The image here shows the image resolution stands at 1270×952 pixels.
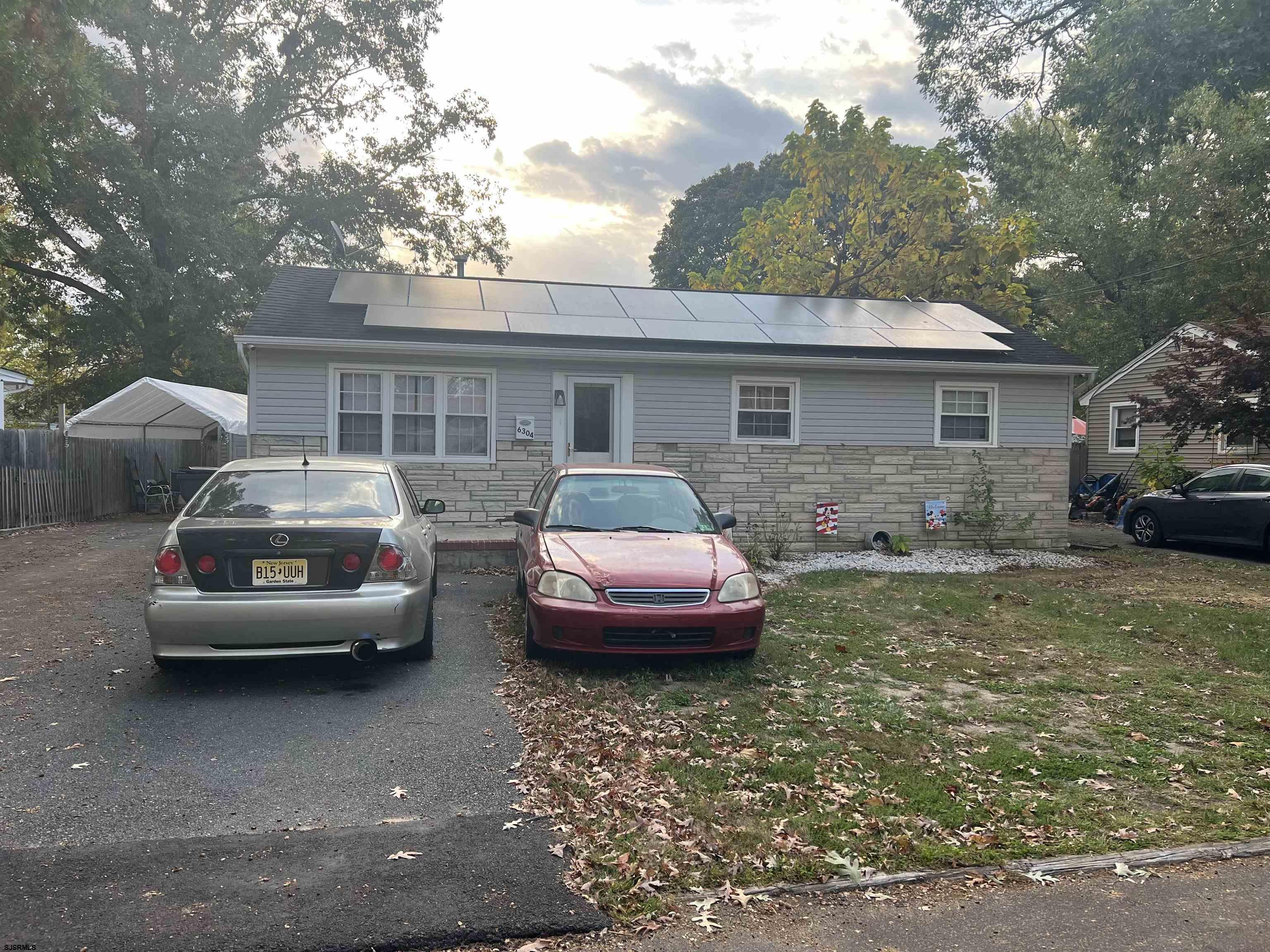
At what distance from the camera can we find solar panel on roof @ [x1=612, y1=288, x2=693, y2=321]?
13.7 metres

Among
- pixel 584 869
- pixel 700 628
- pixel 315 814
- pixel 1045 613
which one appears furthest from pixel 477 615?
pixel 1045 613

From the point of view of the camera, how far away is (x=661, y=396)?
12.7m

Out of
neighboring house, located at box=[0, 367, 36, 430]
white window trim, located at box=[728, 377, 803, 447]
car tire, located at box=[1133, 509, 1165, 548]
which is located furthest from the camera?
neighboring house, located at box=[0, 367, 36, 430]

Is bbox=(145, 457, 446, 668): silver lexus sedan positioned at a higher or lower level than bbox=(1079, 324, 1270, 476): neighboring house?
lower

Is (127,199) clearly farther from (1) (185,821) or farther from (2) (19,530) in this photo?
(1) (185,821)

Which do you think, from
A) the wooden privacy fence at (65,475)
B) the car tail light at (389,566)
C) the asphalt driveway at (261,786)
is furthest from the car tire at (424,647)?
the wooden privacy fence at (65,475)

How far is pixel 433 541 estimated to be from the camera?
23.9ft

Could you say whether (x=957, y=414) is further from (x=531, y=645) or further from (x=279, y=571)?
(x=279, y=571)

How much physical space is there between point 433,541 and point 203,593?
2.27 m

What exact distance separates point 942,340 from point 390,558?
1092 cm

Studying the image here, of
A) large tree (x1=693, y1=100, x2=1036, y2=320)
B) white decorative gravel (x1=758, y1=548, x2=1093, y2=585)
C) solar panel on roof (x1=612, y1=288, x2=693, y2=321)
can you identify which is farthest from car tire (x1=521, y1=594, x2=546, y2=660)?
large tree (x1=693, y1=100, x2=1036, y2=320)

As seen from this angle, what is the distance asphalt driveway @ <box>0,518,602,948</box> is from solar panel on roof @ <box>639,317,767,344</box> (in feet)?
23.7

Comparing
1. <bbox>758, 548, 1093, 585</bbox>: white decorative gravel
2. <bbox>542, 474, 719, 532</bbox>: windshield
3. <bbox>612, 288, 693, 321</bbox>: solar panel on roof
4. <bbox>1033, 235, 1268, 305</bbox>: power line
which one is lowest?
<bbox>758, 548, 1093, 585</bbox>: white decorative gravel

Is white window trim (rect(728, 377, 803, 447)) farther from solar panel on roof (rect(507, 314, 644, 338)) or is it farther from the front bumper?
the front bumper
